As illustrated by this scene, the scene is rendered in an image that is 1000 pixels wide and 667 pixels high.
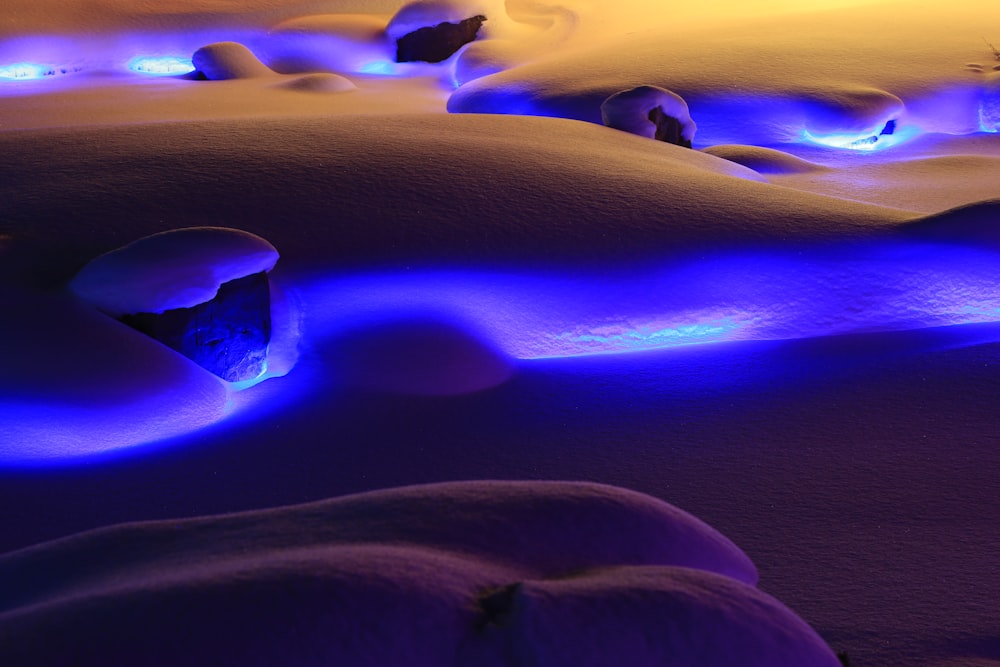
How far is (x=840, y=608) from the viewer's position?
1.58 metres

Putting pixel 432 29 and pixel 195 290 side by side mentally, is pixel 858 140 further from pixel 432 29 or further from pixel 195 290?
pixel 195 290

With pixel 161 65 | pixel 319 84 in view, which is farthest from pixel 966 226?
pixel 161 65

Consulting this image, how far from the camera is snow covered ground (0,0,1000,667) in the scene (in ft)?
3.38

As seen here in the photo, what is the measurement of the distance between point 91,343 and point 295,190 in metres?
0.91

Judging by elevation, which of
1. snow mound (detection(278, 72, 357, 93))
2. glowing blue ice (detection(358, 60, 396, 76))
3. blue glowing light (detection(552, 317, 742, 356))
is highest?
glowing blue ice (detection(358, 60, 396, 76))

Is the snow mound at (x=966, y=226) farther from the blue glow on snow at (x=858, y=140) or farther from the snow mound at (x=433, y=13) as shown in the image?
the snow mound at (x=433, y=13)

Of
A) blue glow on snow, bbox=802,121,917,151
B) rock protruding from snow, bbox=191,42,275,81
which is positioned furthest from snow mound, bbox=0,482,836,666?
rock protruding from snow, bbox=191,42,275,81

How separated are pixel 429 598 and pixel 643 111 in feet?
11.9

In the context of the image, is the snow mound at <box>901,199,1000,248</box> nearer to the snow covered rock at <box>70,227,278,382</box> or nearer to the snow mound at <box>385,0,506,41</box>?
the snow covered rock at <box>70,227,278,382</box>

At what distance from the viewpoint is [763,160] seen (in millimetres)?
4664

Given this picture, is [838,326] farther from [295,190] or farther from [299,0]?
[299,0]

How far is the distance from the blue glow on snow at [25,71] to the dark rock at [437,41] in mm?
2644

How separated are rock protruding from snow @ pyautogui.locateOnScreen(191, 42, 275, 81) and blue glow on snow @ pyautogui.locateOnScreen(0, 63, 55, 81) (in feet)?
3.79

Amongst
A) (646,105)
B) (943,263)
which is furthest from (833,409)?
(646,105)
